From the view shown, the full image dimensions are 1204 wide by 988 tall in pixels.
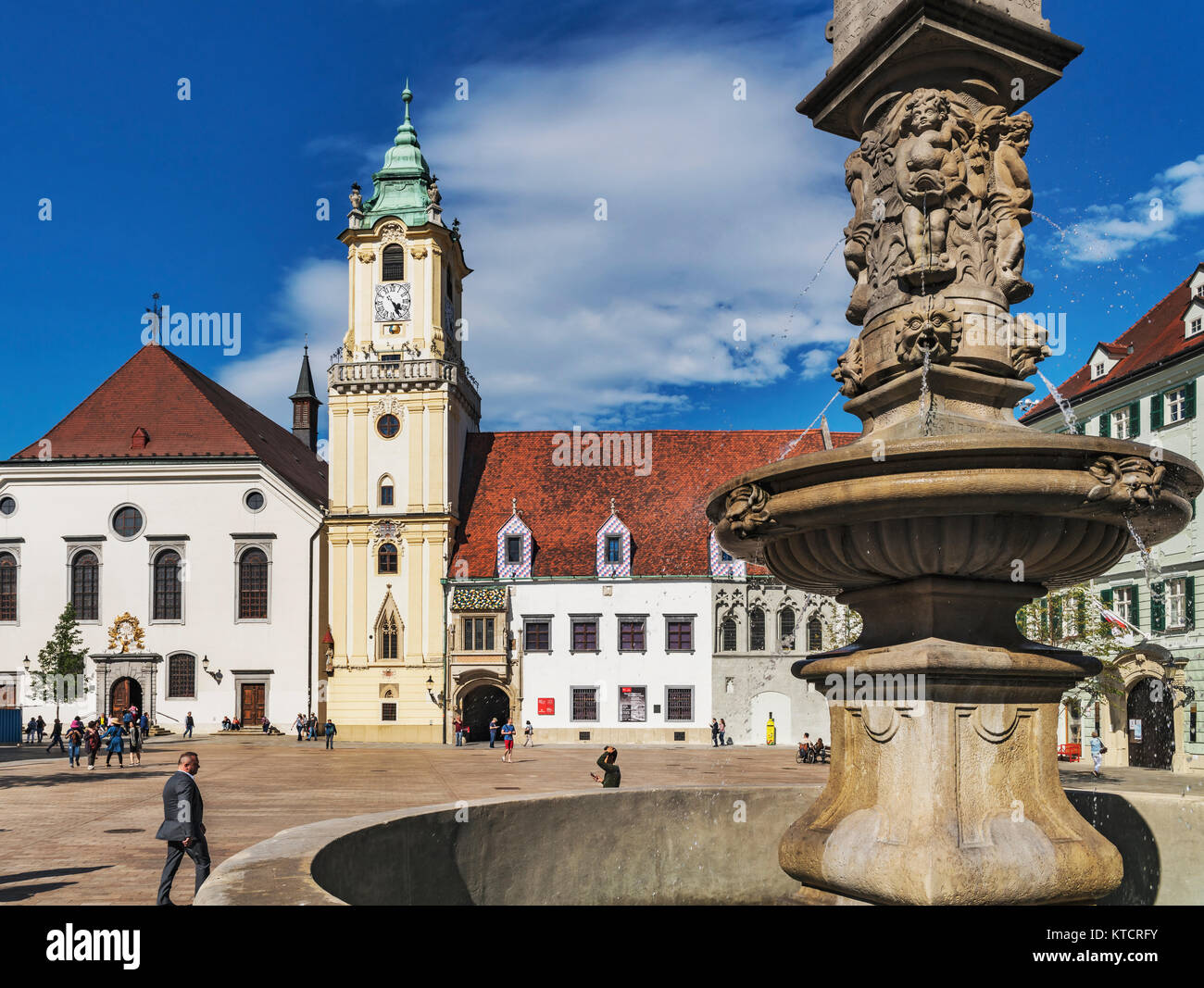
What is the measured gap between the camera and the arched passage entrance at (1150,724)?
116 ft

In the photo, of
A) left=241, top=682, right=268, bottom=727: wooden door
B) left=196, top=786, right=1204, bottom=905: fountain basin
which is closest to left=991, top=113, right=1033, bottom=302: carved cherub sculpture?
left=196, top=786, right=1204, bottom=905: fountain basin

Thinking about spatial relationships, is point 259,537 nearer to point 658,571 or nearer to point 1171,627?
point 658,571

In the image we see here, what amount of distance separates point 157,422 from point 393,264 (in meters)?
14.2

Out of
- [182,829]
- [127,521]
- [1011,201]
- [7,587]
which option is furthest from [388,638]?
[1011,201]

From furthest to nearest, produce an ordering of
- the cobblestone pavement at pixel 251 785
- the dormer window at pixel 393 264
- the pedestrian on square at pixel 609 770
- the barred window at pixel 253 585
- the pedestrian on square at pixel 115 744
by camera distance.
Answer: the dormer window at pixel 393 264 < the barred window at pixel 253 585 < the pedestrian on square at pixel 115 744 < the cobblestone pavement at pixel 251 785 < the pedestrian on square at pixel 609 770

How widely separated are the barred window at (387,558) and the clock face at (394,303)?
11.3 meters

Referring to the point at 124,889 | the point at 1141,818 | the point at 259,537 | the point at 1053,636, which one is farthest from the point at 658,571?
the point at 1141,818

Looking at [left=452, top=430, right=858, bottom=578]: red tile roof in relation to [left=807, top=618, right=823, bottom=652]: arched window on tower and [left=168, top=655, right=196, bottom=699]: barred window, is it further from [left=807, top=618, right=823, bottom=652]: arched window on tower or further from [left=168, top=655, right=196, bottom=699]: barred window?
[left=168, top=655, right=196, bottom=699]: barred window

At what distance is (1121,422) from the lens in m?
38.7

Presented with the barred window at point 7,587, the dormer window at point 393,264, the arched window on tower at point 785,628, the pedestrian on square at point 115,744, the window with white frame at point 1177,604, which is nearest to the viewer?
the pedestrian on square at point 115,744

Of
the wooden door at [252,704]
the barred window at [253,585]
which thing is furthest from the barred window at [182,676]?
the barred window at [253,585]

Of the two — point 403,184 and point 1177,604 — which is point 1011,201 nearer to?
point 1177,604

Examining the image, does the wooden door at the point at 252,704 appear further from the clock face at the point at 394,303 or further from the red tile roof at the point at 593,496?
the clock face at the point at 394,303
